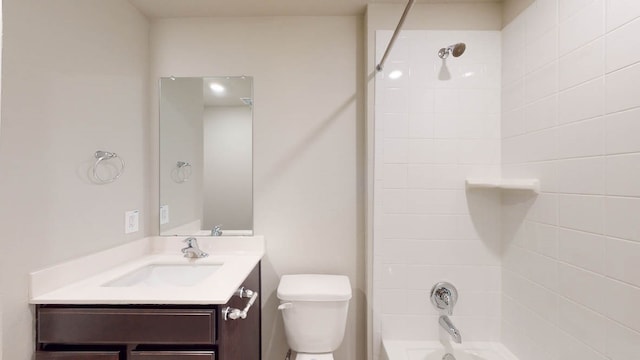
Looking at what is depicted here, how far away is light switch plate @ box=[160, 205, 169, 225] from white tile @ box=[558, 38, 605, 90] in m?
2.24

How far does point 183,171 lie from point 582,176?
6.82ft

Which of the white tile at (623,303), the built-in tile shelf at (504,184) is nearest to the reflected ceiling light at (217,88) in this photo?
the built-in tile shelf at (504,184)

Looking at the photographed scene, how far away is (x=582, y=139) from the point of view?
110 centimetres

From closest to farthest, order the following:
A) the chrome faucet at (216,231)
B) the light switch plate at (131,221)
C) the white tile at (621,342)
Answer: the white tile at (621,342)
the light switch plate at (131,221)
the chrome faucet at (216,231)

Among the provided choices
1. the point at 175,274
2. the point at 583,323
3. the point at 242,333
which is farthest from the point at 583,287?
the point at 175,274

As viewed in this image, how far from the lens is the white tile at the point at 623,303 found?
2.96 ft

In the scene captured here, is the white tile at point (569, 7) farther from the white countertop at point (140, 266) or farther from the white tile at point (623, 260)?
the white countertop at point (140, 266)

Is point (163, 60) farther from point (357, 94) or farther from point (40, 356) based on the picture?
point (40, 356)

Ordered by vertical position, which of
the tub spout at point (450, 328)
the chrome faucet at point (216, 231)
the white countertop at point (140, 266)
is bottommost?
the tub spout at point (450, 328)

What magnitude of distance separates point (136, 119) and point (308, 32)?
1194 millimetres

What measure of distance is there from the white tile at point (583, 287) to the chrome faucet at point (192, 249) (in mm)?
1815

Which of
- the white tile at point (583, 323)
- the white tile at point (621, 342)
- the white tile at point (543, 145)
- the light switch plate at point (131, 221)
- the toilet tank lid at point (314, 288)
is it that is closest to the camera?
the white tile at point (621, 342)

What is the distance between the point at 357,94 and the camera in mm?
1723

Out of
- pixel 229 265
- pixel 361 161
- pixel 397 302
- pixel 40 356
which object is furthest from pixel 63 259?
pixel 397 302
